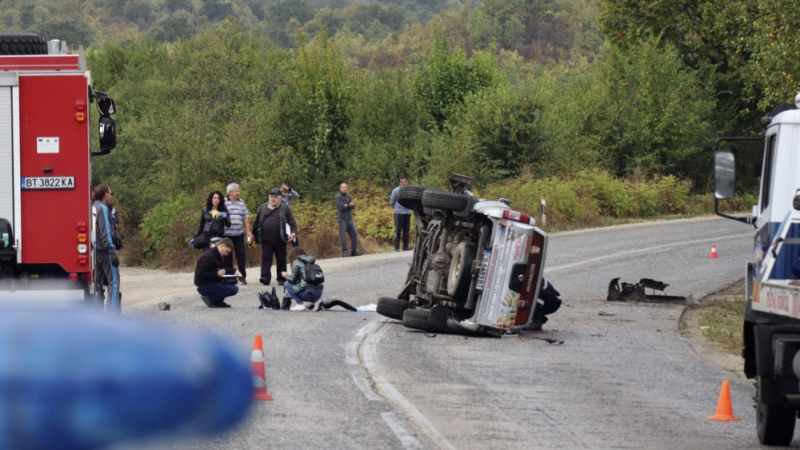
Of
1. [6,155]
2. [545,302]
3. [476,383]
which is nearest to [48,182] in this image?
[6,155]

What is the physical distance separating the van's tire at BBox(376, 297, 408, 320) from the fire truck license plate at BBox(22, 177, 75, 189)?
5.11m

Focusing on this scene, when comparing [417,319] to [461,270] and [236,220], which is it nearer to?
[461,270]

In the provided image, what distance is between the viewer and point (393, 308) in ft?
49.4

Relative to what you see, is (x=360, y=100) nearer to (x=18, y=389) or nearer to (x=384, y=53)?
(x=18, y=389)

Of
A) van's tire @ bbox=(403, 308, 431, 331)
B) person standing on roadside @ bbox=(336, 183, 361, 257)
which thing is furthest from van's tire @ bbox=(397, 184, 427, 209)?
person standing on roadside @ bbox=(336, 183, 361, 257)

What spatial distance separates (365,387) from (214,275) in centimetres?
696

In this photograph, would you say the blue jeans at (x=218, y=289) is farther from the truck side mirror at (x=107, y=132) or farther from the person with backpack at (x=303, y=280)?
the truck side mirror at (x=107, y=132)

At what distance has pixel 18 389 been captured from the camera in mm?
2021

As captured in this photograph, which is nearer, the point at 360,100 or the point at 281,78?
the point at 360,100

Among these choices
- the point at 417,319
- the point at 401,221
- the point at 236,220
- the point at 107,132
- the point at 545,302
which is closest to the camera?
the point at 107,132

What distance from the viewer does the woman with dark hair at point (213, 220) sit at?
1859 centimetres

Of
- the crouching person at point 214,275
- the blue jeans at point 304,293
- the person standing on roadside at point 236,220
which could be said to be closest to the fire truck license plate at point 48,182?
the crouching person at point 214,275

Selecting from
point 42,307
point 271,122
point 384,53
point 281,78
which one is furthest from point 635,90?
point 384,53

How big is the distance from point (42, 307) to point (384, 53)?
13741 centimetres
